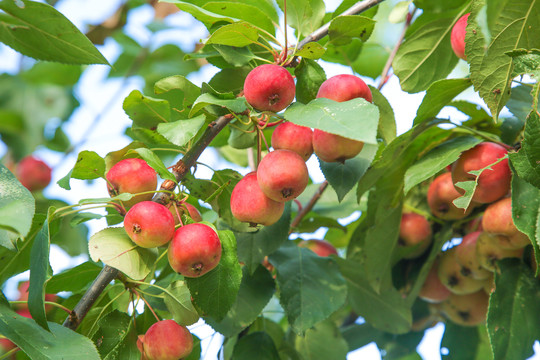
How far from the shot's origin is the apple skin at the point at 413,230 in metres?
1.64

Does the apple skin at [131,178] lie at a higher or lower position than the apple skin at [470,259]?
higher

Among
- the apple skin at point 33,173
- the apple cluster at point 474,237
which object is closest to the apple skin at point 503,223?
the apple cluster at point 474,237

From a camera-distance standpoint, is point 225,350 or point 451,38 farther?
point 225,350

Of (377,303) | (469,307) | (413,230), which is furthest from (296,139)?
(469,307)

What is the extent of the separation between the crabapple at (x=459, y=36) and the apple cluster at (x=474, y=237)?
8.6 inches

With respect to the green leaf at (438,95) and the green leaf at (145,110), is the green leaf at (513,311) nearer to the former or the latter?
the green leaf at (438,95)

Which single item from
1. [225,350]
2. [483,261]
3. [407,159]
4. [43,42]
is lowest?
[225,350]

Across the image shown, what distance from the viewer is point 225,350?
1.64 metres

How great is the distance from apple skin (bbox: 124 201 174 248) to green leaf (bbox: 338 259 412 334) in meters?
0.71

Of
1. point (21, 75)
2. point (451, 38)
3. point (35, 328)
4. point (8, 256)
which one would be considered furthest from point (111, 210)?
point (21, 75)

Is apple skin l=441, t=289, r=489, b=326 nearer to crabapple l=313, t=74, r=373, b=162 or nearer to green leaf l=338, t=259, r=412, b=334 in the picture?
green leaf l=338, t=259, r=412, b=334

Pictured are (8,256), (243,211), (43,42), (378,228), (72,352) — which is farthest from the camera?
(378,228)

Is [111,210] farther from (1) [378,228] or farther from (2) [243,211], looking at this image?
(1) [378,228]

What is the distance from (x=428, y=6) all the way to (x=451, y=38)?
12cm
